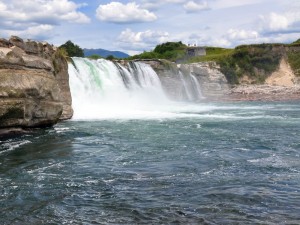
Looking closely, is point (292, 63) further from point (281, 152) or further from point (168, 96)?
point (281, 152)

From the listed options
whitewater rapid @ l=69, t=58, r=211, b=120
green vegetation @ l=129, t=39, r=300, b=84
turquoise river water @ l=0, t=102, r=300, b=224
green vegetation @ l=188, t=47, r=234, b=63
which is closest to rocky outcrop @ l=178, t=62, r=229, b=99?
green vegetation @ l=129, t=39, r=300, b=84

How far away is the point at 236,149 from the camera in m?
17.1

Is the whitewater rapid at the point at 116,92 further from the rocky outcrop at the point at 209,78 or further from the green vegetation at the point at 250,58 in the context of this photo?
the green vegetation at the point at 250,58

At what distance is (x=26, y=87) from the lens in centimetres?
1945

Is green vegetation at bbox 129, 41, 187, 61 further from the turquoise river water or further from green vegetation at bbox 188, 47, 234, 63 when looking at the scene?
the turquoise river water

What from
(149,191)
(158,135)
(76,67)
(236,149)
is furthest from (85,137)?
(76,67)

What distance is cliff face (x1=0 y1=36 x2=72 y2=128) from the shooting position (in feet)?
60.6

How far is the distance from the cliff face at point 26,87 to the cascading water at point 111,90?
290 inches

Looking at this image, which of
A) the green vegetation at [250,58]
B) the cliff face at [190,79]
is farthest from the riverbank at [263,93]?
the green vegetation at [250,58]

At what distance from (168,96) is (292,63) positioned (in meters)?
34.4

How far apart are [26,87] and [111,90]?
2021 cm

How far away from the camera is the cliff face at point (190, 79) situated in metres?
54.5

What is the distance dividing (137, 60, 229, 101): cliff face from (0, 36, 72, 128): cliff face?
31.3m

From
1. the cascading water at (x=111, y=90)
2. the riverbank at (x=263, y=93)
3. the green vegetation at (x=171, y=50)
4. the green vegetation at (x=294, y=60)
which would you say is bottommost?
the riverbank at (x=263, y=93)
